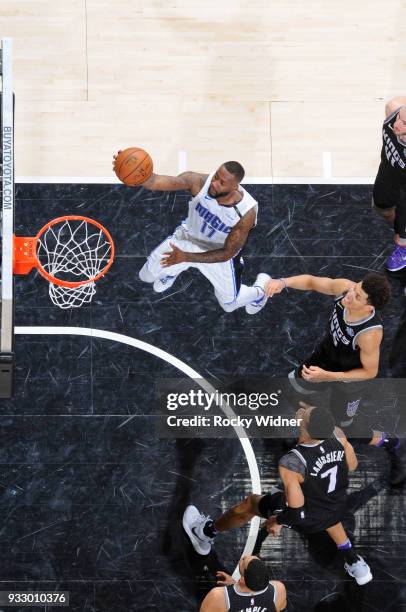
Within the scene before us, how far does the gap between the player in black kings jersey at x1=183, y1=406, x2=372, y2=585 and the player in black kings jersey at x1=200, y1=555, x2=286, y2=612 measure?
2.17 feet

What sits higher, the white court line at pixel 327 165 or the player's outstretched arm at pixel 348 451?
the white court line at pixel 327 165

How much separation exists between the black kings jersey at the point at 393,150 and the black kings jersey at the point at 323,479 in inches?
105

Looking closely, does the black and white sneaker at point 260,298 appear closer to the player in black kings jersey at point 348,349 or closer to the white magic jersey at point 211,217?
the player in black kings jersey at point 348,349

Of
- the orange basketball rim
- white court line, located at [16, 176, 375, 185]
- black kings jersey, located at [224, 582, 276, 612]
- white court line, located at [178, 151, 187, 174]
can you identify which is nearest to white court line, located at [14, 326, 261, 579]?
the orange basketball rim

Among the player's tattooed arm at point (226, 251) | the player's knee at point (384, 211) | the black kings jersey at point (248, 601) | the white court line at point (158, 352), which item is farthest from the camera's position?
the player's knee at point (384, 211)

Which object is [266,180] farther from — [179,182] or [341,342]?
[341,342]

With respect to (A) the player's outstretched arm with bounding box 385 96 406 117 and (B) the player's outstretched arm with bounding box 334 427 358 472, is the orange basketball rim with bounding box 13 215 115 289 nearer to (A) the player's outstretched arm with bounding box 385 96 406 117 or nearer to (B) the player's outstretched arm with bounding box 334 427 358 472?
(B) the player's outstretched arm with bounding box 334 427 358 472

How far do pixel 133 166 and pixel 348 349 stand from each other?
2.62m

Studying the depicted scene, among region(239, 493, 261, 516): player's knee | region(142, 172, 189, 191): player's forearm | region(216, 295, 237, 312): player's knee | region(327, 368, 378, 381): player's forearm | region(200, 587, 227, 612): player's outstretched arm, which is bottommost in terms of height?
region(200, 587, 227, 612): player's outstretched arm

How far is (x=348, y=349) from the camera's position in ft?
28.1

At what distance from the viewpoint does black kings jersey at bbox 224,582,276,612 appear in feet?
26.0

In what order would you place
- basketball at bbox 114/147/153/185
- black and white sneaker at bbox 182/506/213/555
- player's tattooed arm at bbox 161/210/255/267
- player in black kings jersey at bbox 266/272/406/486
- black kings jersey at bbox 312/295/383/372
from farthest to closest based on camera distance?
player's tattooed arm at bbox 161/210/255/267 → black and white sneaker at bbox 182/506/213/555 → basketball at bbox 114/147/153/185 → black kings jersey at bbox 312/295/383/372 → player in black kings jersey at bbox 266/272/406/486

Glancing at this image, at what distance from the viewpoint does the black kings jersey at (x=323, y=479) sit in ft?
27.2

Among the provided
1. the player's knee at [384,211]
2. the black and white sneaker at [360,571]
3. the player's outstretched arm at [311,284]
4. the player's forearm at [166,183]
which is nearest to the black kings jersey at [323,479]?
the black and white sneaker at [360,571]
